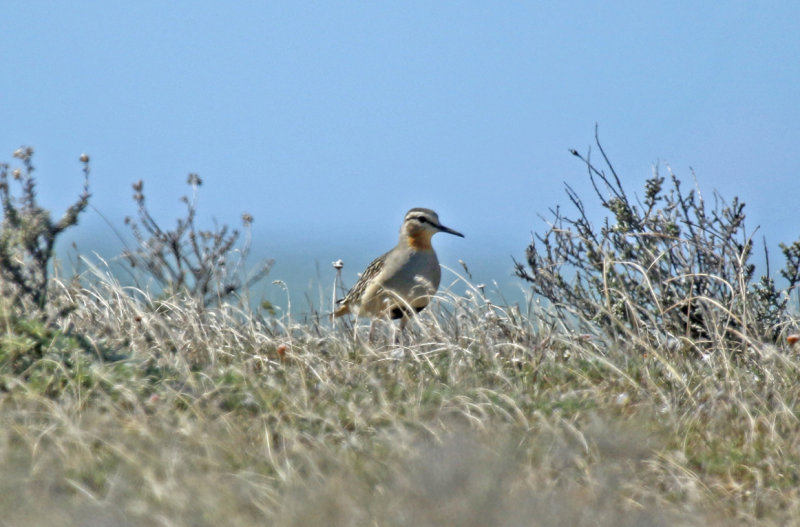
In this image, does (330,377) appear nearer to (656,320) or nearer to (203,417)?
(203,417)

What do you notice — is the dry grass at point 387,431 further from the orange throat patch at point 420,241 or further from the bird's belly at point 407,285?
the orange throat patch at point 420,241

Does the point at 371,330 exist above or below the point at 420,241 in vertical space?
below

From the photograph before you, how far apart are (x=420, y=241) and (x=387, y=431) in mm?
4169

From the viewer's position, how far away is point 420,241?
947 centimetres

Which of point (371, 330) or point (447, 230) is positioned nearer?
point (371, 330)

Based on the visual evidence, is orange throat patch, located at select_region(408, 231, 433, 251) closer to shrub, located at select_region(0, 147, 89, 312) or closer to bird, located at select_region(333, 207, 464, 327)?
bird, located at select_region(333, 207, 464, 327)

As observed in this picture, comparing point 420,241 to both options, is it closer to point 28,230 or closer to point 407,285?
point 407,285

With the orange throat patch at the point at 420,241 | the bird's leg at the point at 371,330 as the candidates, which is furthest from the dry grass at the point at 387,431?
the orange throat patch at the point at 420,241

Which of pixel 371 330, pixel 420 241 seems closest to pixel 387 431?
pixel 371 330

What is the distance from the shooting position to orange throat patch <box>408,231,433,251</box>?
945cm

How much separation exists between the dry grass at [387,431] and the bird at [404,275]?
125 centimetres

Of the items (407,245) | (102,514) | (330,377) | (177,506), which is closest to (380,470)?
(177,506)

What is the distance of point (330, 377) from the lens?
6594 mm

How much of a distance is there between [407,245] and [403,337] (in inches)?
52.5
